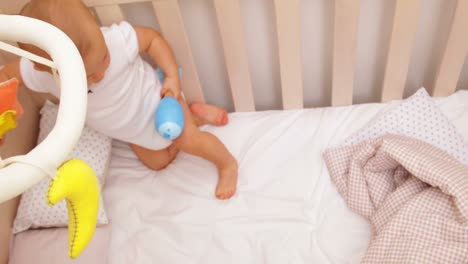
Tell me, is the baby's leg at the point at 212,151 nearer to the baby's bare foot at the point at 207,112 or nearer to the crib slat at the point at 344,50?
the baby's bare foot at the point at 207,112

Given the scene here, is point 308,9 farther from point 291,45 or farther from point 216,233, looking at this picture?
point 216,233

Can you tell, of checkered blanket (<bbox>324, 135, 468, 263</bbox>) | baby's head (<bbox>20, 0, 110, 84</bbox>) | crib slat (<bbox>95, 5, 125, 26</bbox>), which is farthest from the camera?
crib slat (<bbox>95, 5, 125, 26</bbox>)

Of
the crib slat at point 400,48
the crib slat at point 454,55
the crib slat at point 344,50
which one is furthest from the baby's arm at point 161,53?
the crib slat at point 454,55

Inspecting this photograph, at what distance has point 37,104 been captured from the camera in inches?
49.5

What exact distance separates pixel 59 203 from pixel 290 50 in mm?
624

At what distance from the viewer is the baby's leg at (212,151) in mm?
1132

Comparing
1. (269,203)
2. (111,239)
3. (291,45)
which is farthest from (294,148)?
(111,239)

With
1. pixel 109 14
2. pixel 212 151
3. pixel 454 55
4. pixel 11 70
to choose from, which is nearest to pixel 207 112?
pixel 212 151

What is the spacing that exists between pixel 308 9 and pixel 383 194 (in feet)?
1.43

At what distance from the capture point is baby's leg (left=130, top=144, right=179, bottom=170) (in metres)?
1.20

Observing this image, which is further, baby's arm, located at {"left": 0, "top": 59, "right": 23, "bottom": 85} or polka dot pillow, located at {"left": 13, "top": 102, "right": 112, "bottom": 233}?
polka dot pillow, located at {"left": 13, "top": 102, "right": 112, "bottom": 233}

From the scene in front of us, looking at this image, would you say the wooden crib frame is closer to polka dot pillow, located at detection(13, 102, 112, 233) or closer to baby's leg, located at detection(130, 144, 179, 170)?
polka dot pillow, located at detection(13, 102, 112, 233)

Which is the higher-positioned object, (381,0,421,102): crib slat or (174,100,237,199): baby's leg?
(381,0,421,102): crib slat

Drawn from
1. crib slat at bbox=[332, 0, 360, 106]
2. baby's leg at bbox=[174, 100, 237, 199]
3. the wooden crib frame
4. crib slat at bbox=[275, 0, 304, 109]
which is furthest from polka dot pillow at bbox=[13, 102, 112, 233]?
crib slat at bbox=[332, 0, 360, 106]
